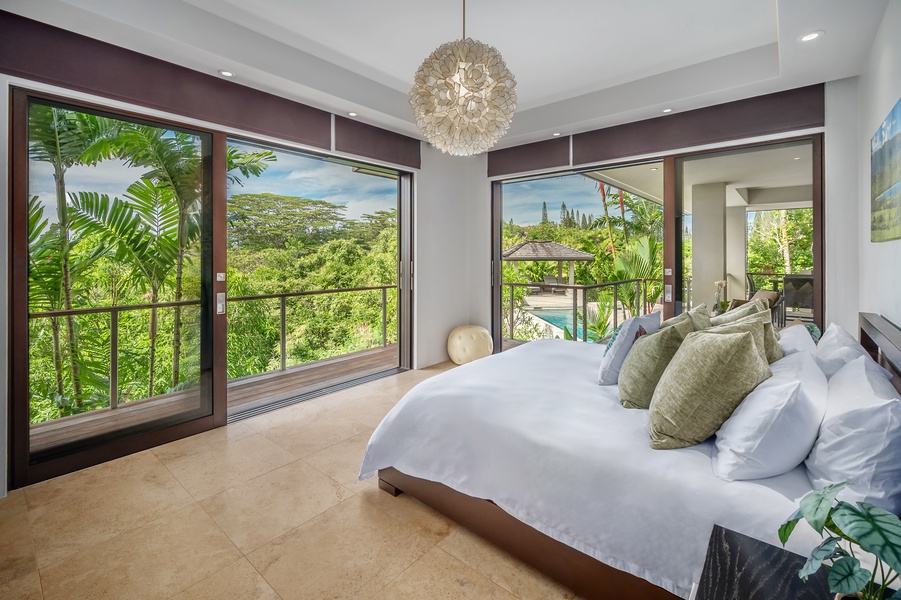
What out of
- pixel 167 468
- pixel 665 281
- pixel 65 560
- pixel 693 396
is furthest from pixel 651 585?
pixel 665 281

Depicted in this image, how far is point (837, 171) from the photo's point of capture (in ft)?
10.4

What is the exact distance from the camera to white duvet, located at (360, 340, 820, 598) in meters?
1.33

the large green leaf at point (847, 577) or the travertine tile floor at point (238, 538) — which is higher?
the large green leaf at point (847, 577)

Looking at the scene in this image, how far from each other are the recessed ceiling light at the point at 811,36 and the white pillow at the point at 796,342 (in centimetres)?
166

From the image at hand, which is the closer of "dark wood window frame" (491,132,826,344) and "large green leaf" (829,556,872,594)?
"large green leaf" (829,556,872,594)

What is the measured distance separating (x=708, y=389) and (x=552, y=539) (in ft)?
2.69

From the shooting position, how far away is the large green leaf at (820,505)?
0.69 meters

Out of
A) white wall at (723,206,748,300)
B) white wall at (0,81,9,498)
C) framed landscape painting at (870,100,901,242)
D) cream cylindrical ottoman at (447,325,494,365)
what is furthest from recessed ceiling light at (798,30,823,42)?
white wall at (0,81,9,498)

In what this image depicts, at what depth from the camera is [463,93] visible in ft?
7.97

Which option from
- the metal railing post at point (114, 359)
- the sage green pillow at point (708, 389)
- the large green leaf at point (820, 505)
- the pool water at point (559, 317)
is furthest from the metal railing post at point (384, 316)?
the large green leaf at point (820, 505)

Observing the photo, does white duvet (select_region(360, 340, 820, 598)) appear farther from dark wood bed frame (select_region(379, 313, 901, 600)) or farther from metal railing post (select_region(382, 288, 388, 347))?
metal railing post (select_region(382, 288, 388, 347))

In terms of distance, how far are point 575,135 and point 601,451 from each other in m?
3.74

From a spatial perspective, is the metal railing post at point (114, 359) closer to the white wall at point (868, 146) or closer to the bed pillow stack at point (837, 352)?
the bed pillow stack at point (837, 352)

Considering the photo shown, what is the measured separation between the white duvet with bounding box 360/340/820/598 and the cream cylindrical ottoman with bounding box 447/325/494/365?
100 inches
